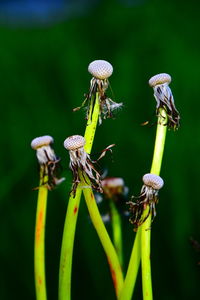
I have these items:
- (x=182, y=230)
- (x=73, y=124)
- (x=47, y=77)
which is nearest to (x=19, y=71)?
(x=47, y=77)

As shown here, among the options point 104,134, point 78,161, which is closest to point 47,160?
point 78,161

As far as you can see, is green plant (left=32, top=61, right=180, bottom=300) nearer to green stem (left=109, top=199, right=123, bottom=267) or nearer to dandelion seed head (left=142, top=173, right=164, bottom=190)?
dandelion seed head (left=142, top=173, right=164, bottom=190)

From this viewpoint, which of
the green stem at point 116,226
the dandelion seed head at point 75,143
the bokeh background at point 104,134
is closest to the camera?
the dandelion seed head at point 75,143

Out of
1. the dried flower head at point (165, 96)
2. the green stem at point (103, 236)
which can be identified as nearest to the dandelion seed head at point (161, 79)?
the dried flower head at point (165, 96)

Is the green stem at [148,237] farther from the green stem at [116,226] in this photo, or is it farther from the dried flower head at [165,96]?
the green stem at [116,226]

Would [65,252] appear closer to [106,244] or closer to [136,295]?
[106,244]

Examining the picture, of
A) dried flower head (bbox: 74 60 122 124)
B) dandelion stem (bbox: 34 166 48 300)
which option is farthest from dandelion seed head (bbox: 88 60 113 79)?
dandelion stem (bbox: 34 166 48 300)
